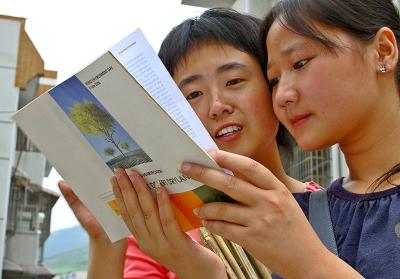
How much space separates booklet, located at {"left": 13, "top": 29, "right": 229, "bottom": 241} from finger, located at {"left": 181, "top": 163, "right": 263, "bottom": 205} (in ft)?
0.05

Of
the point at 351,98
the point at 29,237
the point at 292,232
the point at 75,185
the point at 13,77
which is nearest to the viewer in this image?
the point at 292,232

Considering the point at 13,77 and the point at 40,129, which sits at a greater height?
the point at 40,129

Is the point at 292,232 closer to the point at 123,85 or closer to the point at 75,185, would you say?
the point at 123,85

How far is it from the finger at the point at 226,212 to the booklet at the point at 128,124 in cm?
2

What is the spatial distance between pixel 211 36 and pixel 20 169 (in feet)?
26.8

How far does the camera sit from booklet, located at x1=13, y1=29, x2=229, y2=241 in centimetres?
68

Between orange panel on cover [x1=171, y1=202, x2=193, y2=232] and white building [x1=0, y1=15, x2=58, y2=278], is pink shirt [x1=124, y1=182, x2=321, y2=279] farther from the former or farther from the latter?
white building [x1=0, y1=15, x2=58, y2=278]

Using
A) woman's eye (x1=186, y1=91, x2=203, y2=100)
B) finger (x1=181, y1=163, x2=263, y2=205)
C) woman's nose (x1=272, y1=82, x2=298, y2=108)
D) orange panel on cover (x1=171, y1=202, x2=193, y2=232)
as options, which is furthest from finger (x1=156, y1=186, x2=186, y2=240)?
woman's eye (x1=186, y1=91, x2=203, y2=100)

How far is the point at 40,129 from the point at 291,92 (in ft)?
1.35

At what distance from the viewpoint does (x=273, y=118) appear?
1131 millimetres

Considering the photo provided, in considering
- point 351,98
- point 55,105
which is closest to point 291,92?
point 351,98

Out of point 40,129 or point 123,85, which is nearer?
point 123,85

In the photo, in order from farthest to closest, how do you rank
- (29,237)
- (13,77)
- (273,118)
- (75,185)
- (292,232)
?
(29,237) < (13,77) < (273,118) < (75,185) < (292,232)

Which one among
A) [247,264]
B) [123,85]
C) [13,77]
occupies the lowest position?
[13,77]
